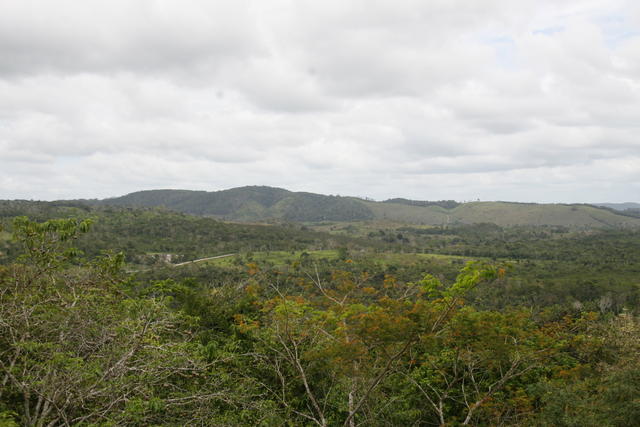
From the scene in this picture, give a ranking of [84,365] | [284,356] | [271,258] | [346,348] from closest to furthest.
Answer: [84,365] → [346,348] → [284,356] → [271,258]

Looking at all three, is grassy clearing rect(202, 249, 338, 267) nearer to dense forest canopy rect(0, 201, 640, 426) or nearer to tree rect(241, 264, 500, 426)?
dense forest canopy rect(0, 201, 640, 426)

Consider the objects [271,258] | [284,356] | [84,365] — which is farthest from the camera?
[271,258]

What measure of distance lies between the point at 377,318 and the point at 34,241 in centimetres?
1190

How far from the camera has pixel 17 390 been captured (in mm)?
8445

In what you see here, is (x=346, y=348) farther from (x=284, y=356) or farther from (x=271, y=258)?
(x=271, y=258)

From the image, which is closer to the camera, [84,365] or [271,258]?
[84,365]

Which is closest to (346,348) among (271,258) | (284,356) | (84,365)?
(284,356)

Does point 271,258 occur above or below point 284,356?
below

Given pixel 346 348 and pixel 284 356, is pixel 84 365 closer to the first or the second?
pixel 284 356

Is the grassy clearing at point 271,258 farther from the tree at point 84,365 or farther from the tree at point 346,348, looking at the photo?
the tree at point 84,365

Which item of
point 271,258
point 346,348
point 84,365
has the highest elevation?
point 84,365

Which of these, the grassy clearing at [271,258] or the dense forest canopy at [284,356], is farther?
the grassy clearing at [271,258]

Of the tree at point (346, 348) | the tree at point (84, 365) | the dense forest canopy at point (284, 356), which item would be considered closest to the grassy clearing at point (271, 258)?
the dense forest canopy at point (284, 356)

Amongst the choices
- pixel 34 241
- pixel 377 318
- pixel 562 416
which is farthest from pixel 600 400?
pixel 34 241
